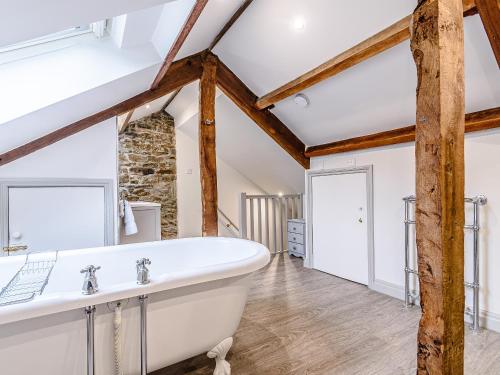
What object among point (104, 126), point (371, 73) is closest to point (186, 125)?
point (104, 126)

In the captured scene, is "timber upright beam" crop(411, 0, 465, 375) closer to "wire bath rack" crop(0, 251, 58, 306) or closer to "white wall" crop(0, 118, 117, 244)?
"wire bath rack" crop(0, 251, 58, 306)

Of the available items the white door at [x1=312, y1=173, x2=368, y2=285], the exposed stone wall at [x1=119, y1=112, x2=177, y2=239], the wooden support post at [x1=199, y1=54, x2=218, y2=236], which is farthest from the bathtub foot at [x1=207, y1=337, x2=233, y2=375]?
the exposed stone wall at [x1=119, y1=112, x2=177, y2=239]

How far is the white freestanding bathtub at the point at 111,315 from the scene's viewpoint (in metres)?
1.24

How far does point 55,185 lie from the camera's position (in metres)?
2.65

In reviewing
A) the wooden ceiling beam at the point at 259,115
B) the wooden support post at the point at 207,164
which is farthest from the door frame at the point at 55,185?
the wooden ceiling beam at the point at 259,115

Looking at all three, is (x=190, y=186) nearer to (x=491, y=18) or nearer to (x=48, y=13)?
(x=48, y=13)

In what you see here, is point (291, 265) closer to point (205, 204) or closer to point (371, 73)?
point (205, 204)

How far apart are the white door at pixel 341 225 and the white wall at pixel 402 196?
17cm

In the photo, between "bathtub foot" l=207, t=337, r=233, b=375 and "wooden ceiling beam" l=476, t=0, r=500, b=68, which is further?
"bathtub foot" l=207, t=337, r=233, b=375

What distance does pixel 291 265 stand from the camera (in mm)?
4324

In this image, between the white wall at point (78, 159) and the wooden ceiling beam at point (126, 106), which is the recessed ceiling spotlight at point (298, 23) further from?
the white wall at point (78, 159)

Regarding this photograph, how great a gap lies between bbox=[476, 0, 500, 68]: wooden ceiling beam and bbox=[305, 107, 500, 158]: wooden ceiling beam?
644 mm

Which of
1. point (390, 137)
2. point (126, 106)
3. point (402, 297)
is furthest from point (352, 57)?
point (402, 297)

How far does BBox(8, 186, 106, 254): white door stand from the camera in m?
2.49
